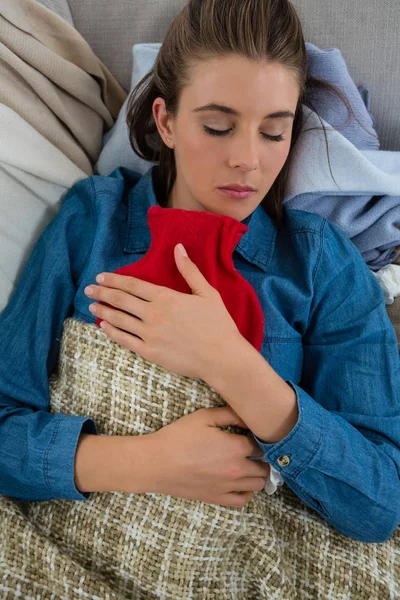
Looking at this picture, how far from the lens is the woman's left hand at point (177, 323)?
97cm

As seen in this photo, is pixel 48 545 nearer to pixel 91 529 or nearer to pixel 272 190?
pixel 91 529

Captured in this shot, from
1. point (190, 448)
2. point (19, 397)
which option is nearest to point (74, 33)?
point (19, 397)

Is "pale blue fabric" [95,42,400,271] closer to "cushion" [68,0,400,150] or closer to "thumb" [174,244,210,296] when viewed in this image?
"cushion" [68,0,400,150]

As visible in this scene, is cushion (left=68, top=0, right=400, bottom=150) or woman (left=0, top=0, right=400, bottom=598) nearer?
woman (left=0, top=0, right=400, bottom=598)

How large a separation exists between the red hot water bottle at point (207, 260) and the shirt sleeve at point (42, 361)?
0.18 metres

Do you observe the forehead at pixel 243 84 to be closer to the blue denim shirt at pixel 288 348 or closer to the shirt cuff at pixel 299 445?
the blue denim shirt at pixel 288 348

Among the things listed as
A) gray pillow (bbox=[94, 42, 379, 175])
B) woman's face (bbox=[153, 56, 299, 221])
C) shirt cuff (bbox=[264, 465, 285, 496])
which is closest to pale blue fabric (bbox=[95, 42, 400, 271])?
gray pillow (bbox=[94, 42, 379, 175])

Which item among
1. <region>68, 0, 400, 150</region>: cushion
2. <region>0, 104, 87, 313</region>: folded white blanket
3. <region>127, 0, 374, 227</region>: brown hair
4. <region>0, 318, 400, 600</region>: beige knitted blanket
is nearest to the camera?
<region>0, 318, 400, 600</region>: beige knitted blanket

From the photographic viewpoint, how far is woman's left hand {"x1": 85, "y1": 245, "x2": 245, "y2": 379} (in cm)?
97

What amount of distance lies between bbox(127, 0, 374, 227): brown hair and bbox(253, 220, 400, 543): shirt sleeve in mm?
196

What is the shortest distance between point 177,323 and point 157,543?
13.3 inches

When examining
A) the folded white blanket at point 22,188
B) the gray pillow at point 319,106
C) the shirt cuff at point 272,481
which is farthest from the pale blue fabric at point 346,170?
the shirt cuff at point 272,481

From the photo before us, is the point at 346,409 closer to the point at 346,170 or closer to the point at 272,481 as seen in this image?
the point at 272,481

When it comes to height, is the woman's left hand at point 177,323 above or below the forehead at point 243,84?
below
